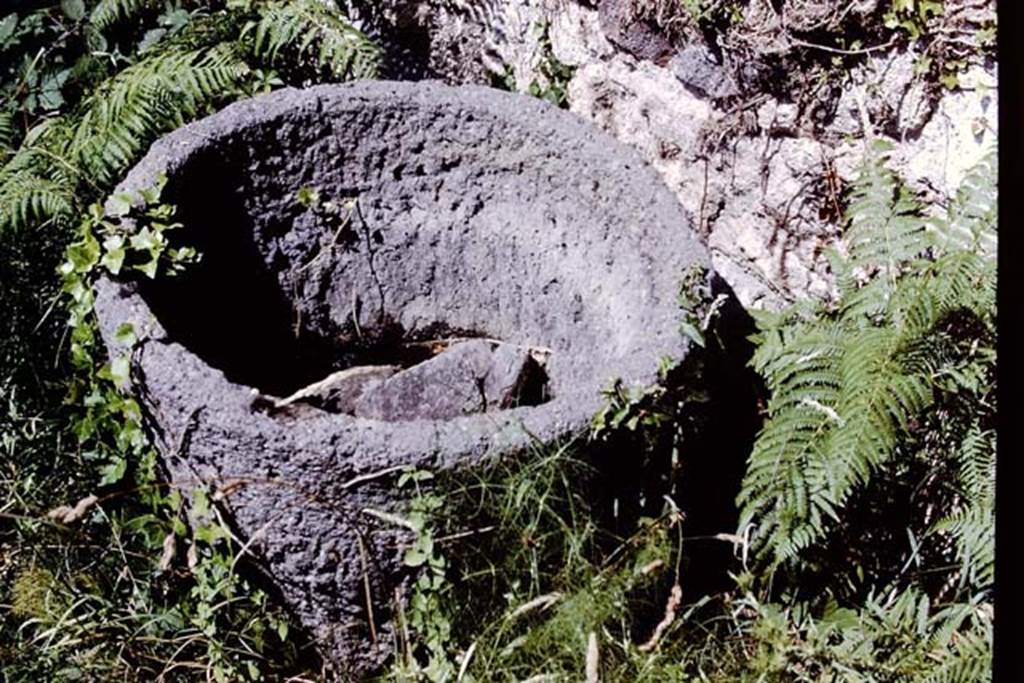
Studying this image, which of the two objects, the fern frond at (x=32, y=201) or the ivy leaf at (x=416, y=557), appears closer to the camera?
the ivy leaf at (x=416, y=557)

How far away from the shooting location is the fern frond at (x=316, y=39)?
369 centimetres

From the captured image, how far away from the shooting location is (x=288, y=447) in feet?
8.14

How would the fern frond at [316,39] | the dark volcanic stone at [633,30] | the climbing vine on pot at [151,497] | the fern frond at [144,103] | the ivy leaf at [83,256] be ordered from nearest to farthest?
1. the climbing vine on pot at [151,497]
2. the ivy leaf at [83,256]
3. the dark volcanic stone at [633,30]
4. the fern frond at [144,103]
5. the fern frond at [316,39]

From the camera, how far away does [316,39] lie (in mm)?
3873

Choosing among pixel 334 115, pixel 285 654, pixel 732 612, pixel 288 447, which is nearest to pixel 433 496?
pixel 288 447

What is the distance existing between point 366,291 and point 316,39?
831 mm

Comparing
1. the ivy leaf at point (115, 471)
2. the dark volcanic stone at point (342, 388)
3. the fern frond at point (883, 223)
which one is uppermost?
the fern frond at point (883, 223)

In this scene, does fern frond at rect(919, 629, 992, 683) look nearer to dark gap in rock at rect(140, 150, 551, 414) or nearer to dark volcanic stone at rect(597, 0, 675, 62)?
dark gap in rock at rect(140, 150, 551, 414)

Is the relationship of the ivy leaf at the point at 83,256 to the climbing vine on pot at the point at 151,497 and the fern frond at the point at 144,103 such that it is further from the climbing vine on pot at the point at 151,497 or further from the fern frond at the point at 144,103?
the fern frond at the point at 144,103

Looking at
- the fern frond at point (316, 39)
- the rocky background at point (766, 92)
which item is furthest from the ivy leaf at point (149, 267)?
the rocky background at point (766, 92)

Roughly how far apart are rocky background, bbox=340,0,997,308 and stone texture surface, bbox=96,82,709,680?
30 centimetres

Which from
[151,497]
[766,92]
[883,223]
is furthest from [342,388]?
[883,223]

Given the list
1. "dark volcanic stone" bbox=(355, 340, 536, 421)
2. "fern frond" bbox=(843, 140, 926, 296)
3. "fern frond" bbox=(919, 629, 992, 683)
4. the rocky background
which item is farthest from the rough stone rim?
"fern frond" bbox=(919, 629, 992, 683)

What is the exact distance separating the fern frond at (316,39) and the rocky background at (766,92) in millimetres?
395
